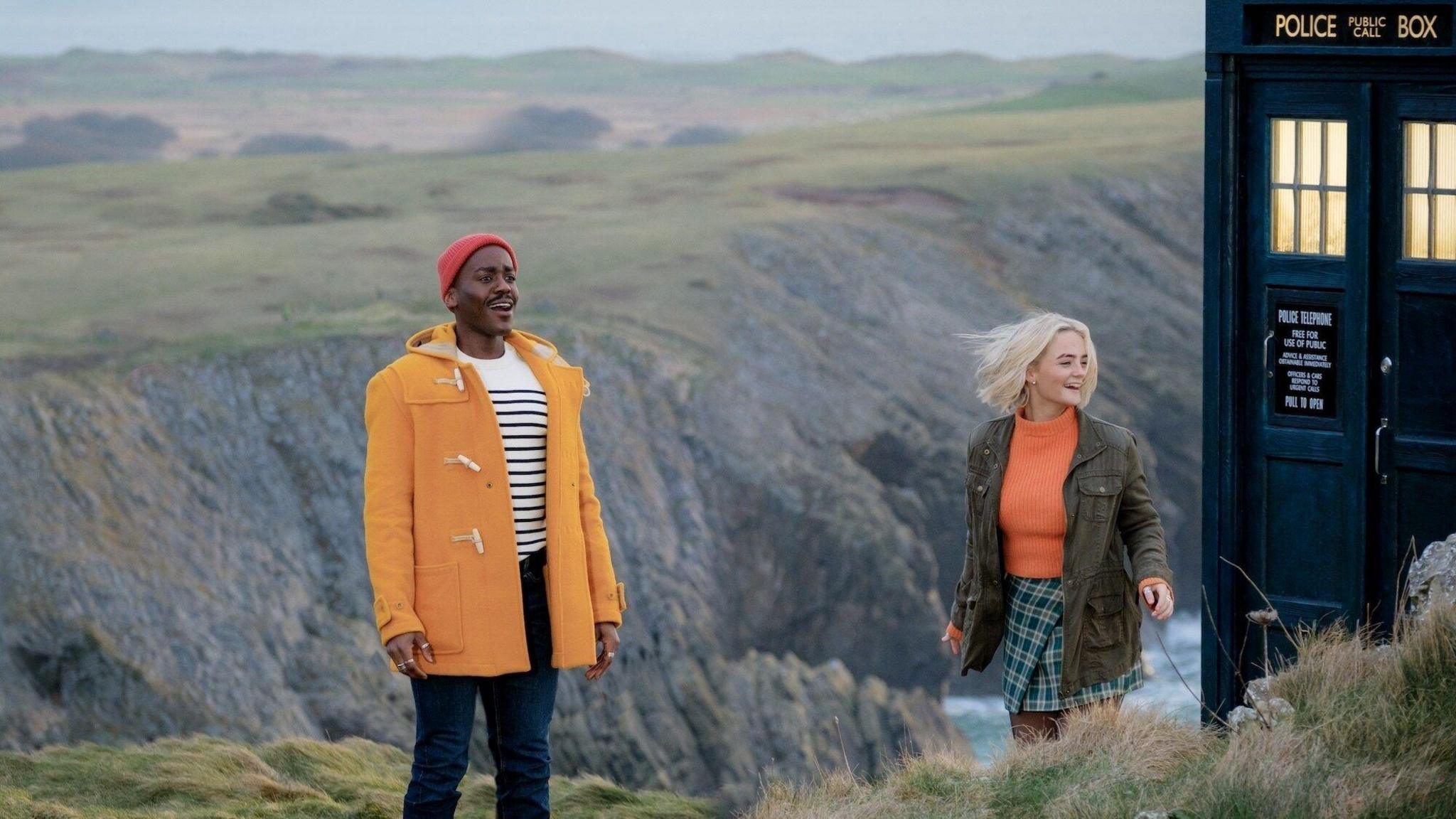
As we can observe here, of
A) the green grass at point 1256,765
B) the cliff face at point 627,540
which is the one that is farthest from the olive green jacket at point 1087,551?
the cliff face at point 627,540

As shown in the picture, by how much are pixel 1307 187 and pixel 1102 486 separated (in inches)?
81.4

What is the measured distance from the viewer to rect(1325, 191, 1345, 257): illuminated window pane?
6.36 metres

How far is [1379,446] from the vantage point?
249 inches

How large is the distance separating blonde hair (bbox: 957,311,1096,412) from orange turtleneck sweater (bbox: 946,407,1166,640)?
3.3 inches

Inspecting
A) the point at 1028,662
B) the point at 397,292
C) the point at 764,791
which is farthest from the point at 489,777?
the point at 397,292

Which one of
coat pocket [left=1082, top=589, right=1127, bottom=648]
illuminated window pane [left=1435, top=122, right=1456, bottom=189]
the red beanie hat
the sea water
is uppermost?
illuminated window pane [left=1435, top=122, right=1456, bottom=189]

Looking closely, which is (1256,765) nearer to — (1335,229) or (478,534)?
(478,534)

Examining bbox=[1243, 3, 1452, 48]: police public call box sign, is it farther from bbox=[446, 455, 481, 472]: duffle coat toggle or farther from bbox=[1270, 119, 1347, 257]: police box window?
bbox=[446, 455, 481, 472]: duffle coat toggle

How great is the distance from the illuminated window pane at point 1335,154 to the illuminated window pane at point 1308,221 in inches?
3.4

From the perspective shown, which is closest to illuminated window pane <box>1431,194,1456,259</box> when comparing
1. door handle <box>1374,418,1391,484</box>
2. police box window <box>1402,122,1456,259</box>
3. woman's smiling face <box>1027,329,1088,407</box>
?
police box window <box>1402,122,1456,259</box>

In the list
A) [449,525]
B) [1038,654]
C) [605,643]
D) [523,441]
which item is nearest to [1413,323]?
[1038,654]

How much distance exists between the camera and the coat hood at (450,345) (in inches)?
179

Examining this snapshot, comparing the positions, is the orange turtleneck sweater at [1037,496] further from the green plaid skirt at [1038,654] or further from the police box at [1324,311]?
the police box at [1324,311]

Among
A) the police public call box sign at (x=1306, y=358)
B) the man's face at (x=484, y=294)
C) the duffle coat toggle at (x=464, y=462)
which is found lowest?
the duffle coat toggle at (x=464, y=462)
